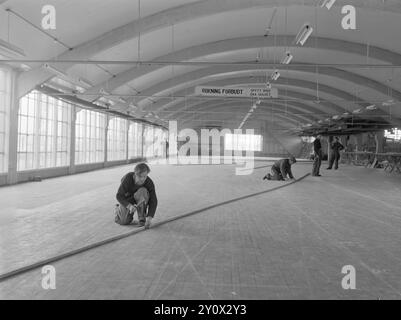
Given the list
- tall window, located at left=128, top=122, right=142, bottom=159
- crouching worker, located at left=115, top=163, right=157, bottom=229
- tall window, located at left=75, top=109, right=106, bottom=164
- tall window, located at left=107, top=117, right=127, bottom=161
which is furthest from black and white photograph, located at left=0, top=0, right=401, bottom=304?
tall window, located at left=128, top=122, right=142, bottom=159

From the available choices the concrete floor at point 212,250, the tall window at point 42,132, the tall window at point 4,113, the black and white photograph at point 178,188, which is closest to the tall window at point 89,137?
the black and white photograph at point 178,188

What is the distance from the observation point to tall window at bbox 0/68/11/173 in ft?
49.4

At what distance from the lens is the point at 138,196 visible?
7344 mm

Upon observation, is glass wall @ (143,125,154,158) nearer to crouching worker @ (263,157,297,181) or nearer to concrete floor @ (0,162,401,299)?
crouching worker @ (263,157,297,181)

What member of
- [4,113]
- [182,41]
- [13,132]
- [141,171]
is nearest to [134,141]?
[182,41]

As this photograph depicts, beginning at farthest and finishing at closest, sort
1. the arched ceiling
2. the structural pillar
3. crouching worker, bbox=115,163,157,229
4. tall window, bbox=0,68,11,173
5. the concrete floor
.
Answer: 1. the structural pillar
2. tall window, bbox=0,68,11,173
3. the arched ceiling
4. crouching worker, bbox=115,163,157,229
5. the concrete floor

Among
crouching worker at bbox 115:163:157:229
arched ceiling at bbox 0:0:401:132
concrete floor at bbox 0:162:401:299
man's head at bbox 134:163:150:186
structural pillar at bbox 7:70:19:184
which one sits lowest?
concrete floor at bbox 0:162:401:299

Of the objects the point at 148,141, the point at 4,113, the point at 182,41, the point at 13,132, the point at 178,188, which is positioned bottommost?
the point at 178,188

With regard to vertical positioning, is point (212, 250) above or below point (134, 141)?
below

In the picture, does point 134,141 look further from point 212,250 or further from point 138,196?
point 212,250

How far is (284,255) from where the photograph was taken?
5.69 meters

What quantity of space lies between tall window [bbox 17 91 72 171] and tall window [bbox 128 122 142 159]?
15.4m

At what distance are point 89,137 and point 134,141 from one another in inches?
541
